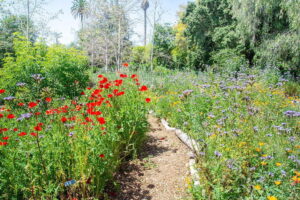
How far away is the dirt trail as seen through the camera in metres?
2.56

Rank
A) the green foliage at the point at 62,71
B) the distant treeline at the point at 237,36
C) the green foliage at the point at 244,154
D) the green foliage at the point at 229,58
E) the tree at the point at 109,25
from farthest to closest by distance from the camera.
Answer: the tree at the point at 109,25, the green foliage at the point at 229,58, the distant treeline at the point at 237,36, the green foliage at the point at 62,71, the green foliage at the point at 244,154

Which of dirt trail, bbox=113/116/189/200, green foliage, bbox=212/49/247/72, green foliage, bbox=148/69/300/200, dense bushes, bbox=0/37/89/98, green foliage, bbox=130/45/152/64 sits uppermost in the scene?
green foliage, bbox=130/45/152/64

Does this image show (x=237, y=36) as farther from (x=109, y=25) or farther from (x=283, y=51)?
(x=109, y=25)

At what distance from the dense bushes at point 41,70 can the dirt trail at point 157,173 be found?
9.73ft

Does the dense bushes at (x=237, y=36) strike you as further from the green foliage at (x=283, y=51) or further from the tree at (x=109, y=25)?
the tree at (x=109, y=25)

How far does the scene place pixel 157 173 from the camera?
3.00 meters

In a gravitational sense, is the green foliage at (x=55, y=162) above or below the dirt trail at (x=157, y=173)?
Answer: above

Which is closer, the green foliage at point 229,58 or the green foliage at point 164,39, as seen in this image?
the green foliage at point 229,58

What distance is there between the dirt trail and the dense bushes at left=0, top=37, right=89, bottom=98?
2966 mm

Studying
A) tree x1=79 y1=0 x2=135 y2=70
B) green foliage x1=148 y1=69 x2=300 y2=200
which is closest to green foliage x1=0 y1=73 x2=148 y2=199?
green foliage x1=148 y1=69 x2=300 y2=200

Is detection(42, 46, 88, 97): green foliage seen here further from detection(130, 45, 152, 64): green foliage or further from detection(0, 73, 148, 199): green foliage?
detection(130, 45, 152, 64): green foliage

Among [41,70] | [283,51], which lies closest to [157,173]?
[41,70]

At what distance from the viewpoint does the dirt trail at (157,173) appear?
2562mm

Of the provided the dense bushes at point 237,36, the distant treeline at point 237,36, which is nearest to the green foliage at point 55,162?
the dense bushes at point 237,36
